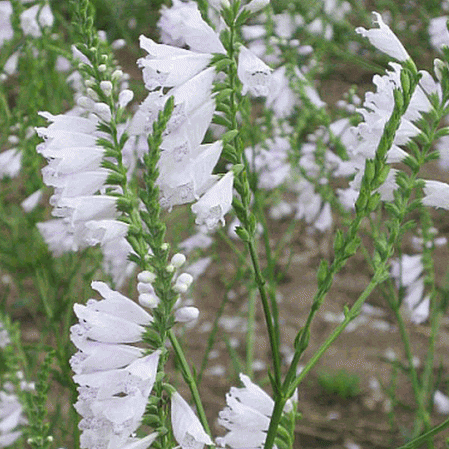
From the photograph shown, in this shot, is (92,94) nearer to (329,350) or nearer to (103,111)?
(103,111)

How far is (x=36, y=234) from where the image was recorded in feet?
11.4

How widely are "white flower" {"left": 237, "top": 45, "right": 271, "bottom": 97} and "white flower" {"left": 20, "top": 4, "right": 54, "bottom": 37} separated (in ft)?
5.98

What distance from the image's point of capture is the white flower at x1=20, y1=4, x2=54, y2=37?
3.39m

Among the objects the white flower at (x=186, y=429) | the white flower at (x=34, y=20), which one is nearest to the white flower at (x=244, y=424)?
the white flower at (x=186, y=429)

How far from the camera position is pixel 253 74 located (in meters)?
1.72

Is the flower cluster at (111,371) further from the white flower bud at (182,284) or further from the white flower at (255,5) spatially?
the white flower at (255,5)

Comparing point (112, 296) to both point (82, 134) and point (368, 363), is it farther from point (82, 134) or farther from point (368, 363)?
point (368, 363)

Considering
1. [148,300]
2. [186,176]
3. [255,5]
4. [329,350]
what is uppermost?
[255,5]

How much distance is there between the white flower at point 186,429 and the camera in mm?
1458

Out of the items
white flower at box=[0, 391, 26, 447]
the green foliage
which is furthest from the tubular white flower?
the green foliage

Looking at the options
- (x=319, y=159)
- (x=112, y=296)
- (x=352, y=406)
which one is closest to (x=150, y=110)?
(x=112, y=296)

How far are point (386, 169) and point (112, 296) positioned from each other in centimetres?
53

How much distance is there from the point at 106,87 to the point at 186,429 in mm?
611

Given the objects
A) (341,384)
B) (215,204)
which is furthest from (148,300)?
(341,384)
